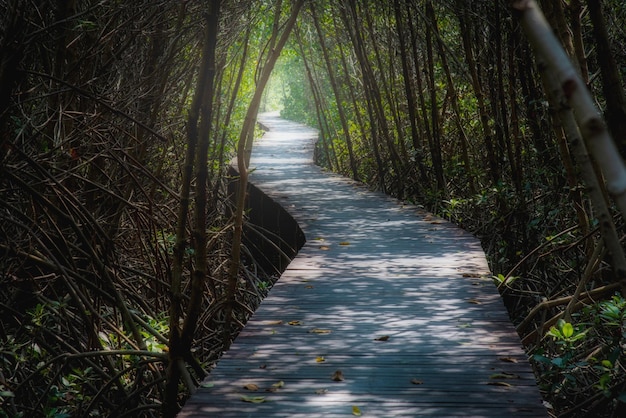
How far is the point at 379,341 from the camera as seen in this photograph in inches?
150

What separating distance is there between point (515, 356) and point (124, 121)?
128 inches

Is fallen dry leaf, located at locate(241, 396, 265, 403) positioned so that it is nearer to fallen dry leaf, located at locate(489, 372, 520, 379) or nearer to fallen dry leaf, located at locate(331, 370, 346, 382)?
fallen dry leaf, located at locate(331, 370, 346, 382)

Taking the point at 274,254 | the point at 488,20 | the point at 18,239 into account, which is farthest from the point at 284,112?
the point at 18,239

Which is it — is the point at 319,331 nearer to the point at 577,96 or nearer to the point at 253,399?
the point at 253,399

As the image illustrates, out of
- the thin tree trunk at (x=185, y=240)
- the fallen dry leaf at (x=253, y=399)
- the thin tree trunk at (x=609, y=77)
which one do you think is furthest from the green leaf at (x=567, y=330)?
the thin tree trunk at (x=185, y=240)

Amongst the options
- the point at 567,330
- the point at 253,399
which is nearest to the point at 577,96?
the point at 253,399

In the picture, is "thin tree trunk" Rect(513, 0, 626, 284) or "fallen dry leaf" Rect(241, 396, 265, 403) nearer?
"thin tree trunk" Rect(513, 0, 626, 284)

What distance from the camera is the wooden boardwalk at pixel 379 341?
3.01m

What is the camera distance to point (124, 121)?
18.0 feet

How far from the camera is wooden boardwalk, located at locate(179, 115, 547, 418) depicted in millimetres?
3012

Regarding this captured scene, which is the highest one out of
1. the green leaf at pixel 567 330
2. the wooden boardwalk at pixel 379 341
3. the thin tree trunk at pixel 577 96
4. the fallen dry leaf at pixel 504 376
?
the thin tree trunk at pixel 577 96

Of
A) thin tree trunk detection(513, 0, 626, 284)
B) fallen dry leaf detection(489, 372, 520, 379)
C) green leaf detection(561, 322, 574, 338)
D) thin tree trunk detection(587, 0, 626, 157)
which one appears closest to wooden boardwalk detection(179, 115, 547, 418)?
fallen dry leaf detection(489, 372, 520, 379)

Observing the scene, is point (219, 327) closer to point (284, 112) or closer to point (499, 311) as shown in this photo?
point (499, 311)

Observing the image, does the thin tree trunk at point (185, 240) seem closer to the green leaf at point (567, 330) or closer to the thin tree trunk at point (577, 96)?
the green leaf at point (567, 330)
